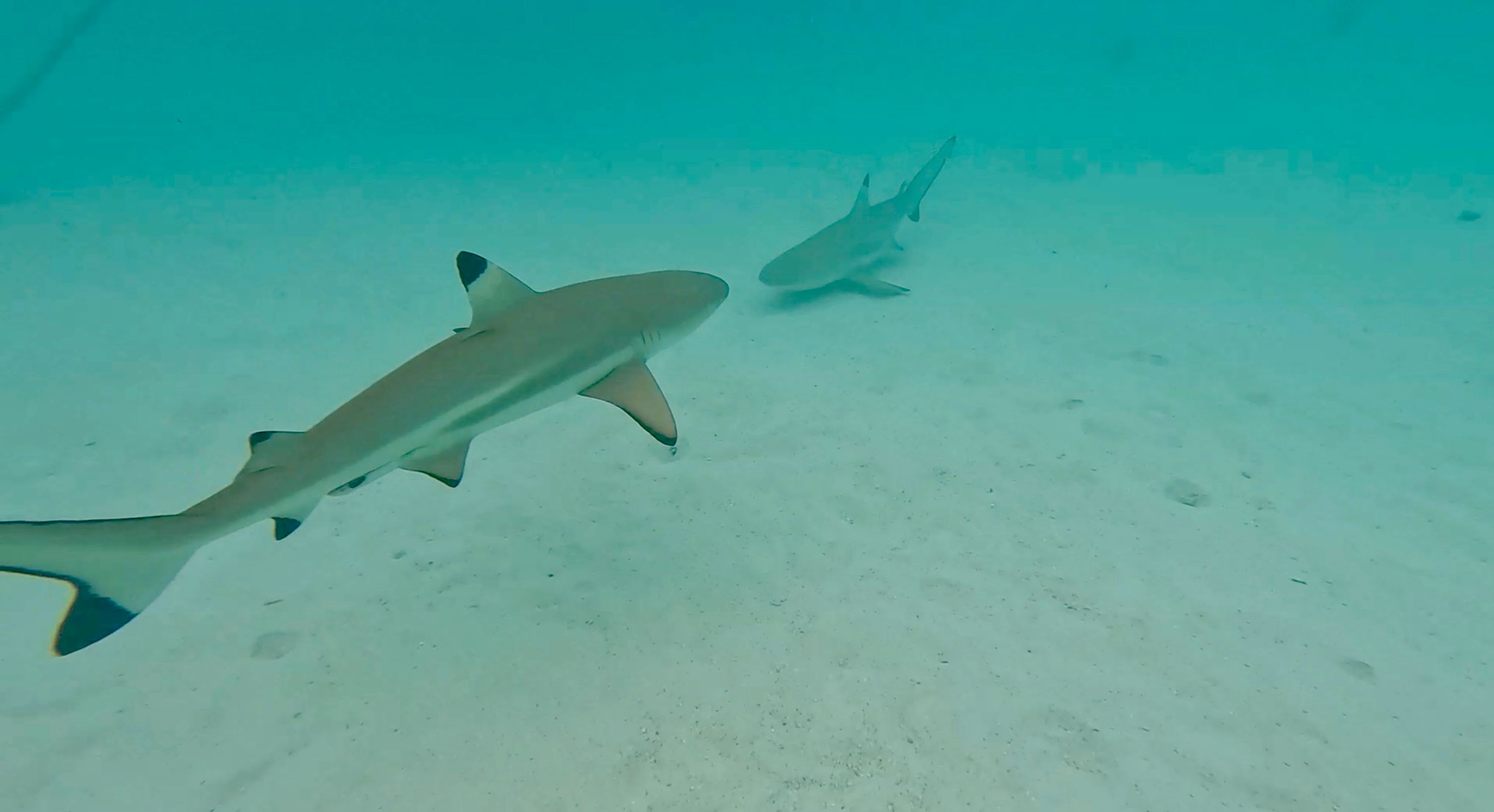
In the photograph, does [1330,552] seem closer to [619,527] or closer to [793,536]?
[793,536]

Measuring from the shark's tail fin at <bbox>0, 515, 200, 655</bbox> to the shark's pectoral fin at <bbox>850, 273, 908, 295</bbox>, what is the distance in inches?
318

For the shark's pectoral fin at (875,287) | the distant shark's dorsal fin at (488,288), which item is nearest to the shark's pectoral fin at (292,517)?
the distant shark's dorsal fin at (488,288)

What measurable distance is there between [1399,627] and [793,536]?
365 centimetres

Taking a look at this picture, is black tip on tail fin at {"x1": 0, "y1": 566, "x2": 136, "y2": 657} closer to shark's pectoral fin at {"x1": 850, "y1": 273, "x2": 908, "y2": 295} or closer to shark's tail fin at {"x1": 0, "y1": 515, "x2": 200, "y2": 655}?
shark's tail fin at {"x1": 0, "y1": 515, "x2": 200, "y2": 655}

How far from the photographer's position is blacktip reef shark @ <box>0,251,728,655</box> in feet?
7.80

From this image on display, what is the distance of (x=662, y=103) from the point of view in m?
30.4

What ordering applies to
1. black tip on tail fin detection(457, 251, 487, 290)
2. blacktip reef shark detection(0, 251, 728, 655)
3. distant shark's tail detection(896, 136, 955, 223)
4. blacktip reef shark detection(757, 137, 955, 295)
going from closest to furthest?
blacktip reef shark detection(0, 251, 728, 655)
black tip on tail fin detection(457, 251, 487, 290)
blacktip reef shark detection(757, 137, 955, 295)
distant shark's tail detection(896, 136, 955, 223)

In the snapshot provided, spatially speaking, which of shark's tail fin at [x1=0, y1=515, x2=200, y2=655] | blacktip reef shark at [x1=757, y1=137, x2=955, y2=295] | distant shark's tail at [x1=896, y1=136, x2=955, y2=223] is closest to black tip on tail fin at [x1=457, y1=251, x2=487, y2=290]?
shark's tail fin at [x1=0, y1=515, x2=200, y2=655]

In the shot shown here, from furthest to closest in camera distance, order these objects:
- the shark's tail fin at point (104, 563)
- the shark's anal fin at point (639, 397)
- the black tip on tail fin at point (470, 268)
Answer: the shark's anal fin at point (639, 397)
the black tip on tail fin at point (470, 268)
the shark's tail fin at point (104, 563)

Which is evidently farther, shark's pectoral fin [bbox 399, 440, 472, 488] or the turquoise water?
the turquoise water

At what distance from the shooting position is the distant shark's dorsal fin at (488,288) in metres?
3.32

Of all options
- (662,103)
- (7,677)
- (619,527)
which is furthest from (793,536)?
(662,103)

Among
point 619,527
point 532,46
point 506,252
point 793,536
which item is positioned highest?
point 532,46

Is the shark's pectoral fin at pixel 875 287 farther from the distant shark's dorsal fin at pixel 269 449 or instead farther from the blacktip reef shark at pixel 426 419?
the distant shark's dorsal fin at pixel 269 449
